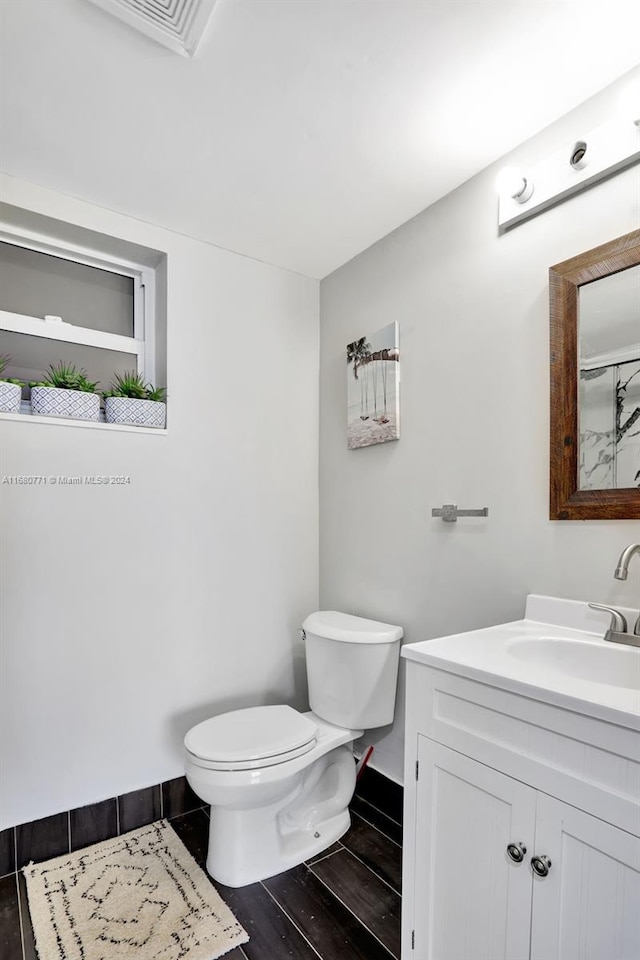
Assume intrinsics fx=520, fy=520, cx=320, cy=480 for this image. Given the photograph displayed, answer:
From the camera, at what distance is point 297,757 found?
5.41 feet

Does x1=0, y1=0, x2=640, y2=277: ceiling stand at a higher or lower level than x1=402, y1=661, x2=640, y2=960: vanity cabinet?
higher

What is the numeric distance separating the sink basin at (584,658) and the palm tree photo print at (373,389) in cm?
93

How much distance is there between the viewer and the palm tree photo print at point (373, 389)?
198 centimetres

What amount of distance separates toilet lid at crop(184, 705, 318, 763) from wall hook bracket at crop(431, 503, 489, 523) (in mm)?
831

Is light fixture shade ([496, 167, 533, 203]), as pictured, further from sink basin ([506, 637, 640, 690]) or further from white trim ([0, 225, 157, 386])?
white trim ([0, 225, 157, 386])

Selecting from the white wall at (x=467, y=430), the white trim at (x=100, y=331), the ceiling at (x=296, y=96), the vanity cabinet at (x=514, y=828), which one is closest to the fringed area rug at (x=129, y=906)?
the vanity cabinet at (x=514, y=828)

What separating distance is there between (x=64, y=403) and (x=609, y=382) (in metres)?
1.67

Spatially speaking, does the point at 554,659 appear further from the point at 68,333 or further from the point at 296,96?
the point at 68,333

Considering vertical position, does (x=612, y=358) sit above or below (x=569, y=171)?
below

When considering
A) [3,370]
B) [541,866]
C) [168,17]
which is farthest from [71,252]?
[541,866]

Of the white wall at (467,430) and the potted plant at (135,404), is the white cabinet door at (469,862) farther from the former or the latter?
the potted plant at (135,404)

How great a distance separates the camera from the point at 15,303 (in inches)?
73.7

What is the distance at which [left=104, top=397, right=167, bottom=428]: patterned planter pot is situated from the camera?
1.89 m

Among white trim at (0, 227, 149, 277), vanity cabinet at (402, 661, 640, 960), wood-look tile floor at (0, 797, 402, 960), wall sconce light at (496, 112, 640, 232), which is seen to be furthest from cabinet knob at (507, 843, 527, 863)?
white trim at (0, 227, 149, 277)
